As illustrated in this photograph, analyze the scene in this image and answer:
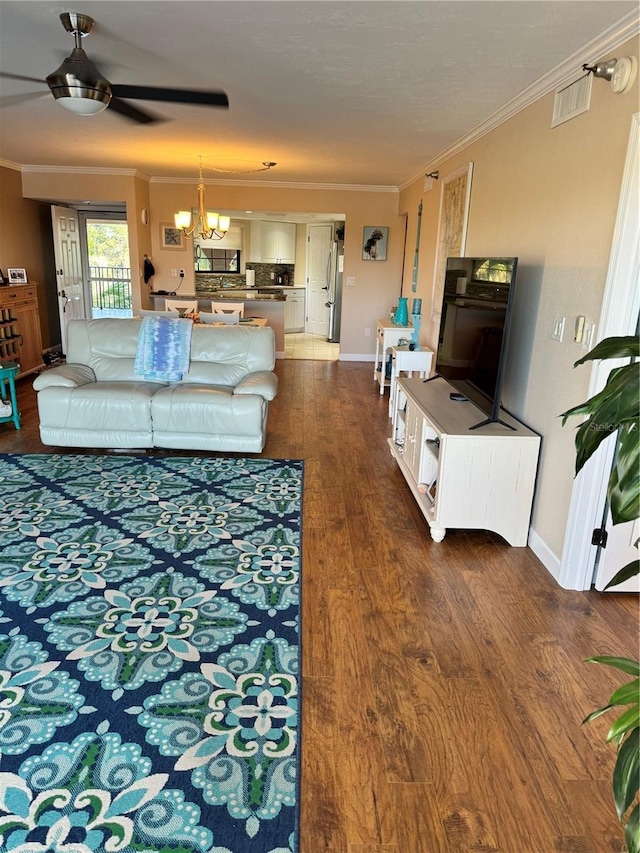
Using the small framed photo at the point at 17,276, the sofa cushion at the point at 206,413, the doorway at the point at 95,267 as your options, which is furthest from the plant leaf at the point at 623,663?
the doorway at the point at 95,267

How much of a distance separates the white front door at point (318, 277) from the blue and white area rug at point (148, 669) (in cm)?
812

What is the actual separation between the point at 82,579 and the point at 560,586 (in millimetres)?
2291

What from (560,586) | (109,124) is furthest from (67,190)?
(560,586)

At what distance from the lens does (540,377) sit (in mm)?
3139

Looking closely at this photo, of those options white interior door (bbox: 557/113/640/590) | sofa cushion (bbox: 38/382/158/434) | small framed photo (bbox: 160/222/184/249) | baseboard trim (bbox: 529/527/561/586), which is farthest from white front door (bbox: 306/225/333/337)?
white interior door (bbox: 557/113/640/590)

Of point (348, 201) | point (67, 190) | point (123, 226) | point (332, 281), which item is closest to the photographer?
point (67, 190)

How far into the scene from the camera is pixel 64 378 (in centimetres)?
435

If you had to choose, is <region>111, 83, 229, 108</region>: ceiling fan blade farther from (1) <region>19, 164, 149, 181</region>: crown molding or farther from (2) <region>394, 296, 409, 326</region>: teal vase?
(1) <region>19, 164, 149, 181</region>: crown molding

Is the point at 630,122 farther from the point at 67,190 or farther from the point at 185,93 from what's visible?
the point at 67,190

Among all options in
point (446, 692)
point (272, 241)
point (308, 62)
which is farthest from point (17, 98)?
point (272, 241)

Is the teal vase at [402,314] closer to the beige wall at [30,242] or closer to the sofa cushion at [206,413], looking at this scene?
the sofa cushion at [206,413]

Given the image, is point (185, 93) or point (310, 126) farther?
point (310, 126)

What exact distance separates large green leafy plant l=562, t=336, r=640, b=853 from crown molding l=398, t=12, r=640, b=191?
1.94 meters

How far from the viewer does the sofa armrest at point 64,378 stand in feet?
14.1
